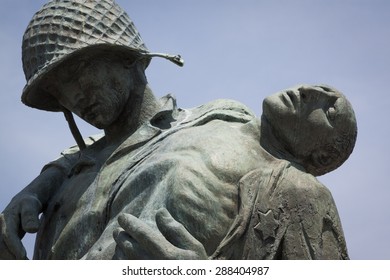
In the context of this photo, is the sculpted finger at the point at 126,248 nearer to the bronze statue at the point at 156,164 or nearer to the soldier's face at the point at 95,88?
the bronze statue at the point at 156,164

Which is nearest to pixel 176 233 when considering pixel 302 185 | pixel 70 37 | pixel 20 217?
pixel 302 185

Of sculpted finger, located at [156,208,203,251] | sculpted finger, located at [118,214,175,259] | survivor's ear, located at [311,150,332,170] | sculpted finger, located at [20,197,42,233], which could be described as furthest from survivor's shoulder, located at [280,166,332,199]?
sculpted finger, located at [20,197,42,233]

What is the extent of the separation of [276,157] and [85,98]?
1.39 m

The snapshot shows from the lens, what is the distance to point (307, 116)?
26.9 ft

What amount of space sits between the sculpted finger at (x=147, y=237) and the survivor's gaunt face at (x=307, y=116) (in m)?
1.18

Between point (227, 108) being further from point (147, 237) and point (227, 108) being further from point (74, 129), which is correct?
point (147, 237)

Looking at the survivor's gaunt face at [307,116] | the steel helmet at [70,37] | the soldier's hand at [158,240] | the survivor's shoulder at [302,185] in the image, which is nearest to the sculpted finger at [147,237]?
the soldier's hand at [158,240]

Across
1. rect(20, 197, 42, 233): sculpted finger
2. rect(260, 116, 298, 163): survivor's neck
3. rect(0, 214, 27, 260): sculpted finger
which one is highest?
rect(260, 116, 298, 163): survivor's neck

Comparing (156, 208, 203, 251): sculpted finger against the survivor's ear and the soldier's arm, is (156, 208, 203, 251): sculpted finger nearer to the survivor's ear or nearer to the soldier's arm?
the survivor's ear

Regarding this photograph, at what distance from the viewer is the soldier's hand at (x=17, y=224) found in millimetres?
8414

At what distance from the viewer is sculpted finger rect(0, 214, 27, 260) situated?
27.6 ft

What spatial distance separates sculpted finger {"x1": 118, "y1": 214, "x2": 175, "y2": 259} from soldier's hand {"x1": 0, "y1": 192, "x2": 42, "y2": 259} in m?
1.04
